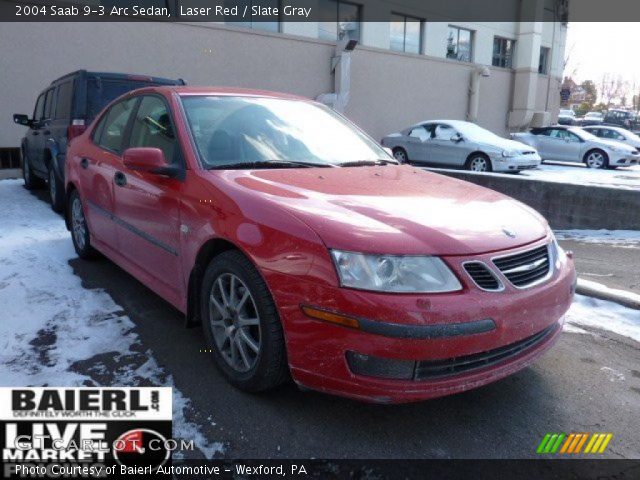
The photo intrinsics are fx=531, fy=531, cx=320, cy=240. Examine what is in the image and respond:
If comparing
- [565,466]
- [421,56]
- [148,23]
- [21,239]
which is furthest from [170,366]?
[421,56]

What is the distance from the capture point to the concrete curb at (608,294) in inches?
162

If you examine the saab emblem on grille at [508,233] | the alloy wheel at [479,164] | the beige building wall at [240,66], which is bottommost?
the alloy wheel at [479,164]

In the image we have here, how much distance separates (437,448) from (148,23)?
12.2 m

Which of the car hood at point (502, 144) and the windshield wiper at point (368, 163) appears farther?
the car hood at point (502, 144)

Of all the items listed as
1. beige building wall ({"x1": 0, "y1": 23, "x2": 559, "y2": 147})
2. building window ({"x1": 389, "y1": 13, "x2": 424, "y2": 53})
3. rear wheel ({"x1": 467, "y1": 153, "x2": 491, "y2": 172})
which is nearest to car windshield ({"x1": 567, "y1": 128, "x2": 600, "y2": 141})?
beige building wall ({"x1": 0, "y1": 23, "x2": 559, "y2": 147})

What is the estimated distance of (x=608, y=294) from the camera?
14.0 feet

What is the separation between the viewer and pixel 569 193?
769cm

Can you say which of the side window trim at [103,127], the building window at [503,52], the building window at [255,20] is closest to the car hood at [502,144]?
the building window at [255,20]

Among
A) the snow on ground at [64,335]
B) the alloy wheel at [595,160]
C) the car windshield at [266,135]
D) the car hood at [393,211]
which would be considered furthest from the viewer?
the alloy wheel at [595,160]

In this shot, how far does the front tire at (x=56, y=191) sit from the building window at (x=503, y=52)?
19.4m

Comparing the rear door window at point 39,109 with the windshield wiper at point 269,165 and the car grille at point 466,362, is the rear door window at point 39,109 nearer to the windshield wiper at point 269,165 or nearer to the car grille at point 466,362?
the windshield wiper at point 269,165

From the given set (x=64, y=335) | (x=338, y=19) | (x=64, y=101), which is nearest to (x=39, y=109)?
(x=64, y=101)

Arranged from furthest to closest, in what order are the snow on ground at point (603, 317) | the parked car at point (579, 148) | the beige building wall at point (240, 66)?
1. the parked car at point (579, 148)
2. the beige building wall at point (240, 66)
3. the snow on ground at point (603, 317)

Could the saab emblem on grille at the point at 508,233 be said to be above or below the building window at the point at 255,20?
below
